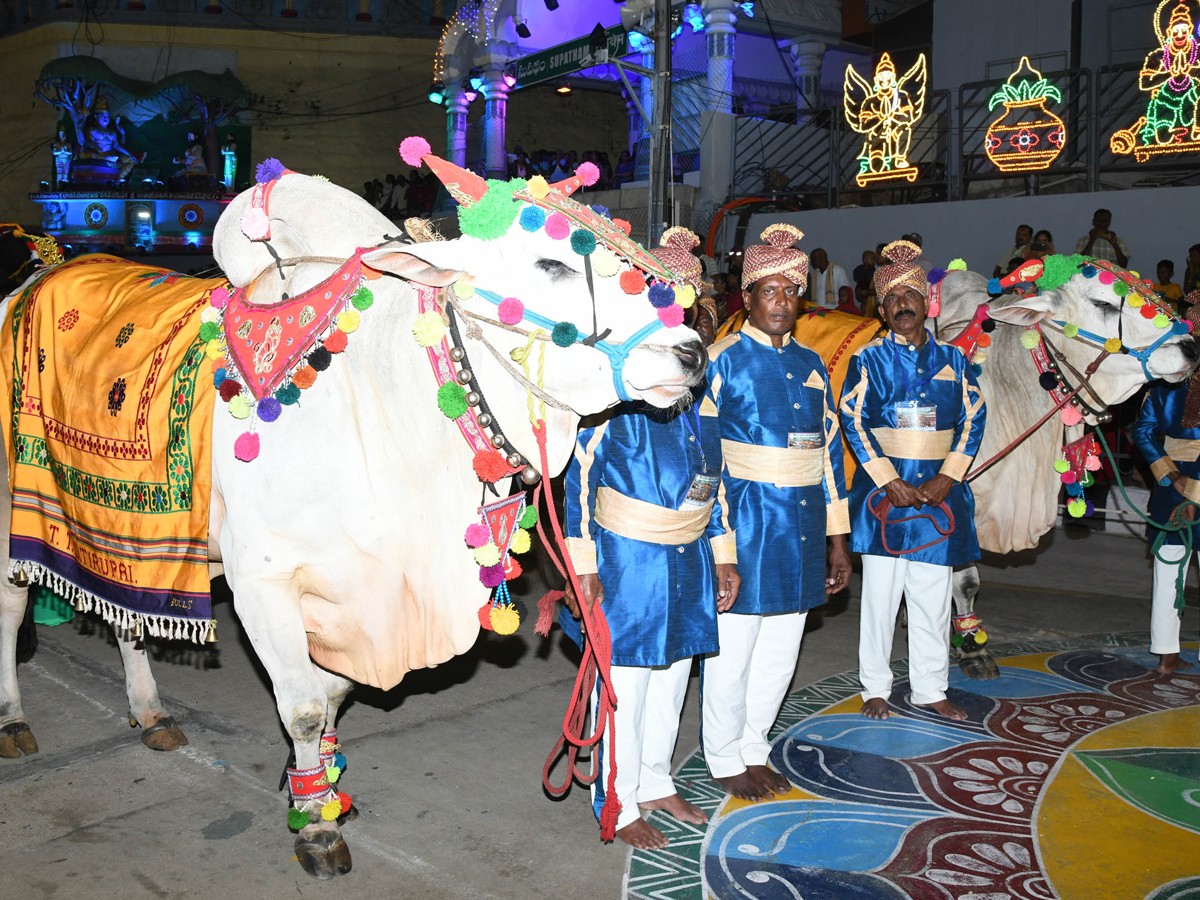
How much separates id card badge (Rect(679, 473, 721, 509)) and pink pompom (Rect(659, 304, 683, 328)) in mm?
1009

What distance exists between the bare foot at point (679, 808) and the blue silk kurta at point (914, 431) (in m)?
1.64

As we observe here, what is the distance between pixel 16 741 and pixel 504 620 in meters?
2.63

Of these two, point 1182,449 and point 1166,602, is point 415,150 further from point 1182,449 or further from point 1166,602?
point 1166,602

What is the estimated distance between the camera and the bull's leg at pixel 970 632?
594 cm

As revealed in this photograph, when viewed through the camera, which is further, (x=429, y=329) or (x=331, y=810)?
(x=331, y=810)

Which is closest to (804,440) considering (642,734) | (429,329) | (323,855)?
(642,734)

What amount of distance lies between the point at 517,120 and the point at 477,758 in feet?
80.3

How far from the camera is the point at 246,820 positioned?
4137 millimetres

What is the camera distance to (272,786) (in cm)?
443

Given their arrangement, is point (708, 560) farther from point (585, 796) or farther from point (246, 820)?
point (246, 820)

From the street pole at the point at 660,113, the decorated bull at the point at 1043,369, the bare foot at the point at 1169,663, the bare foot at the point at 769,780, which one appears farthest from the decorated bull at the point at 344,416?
the street pole at the point at 660,113

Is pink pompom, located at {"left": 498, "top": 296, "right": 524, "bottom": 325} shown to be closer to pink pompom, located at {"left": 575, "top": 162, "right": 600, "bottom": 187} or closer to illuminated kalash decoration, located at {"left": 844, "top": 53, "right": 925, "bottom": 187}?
pink pompom, located at {"left": 575, "top": 162, "right": 600, "bottom": 187}

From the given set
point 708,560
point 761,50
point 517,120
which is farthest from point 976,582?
point 517,120

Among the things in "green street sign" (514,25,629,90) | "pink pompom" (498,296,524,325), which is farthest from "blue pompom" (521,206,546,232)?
"green street sign" (514,25,629,90)
